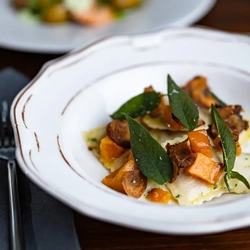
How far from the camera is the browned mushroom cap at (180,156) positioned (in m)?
1.56

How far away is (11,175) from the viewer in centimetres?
173

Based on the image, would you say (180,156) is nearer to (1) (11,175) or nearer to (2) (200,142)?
(2) (200,142)

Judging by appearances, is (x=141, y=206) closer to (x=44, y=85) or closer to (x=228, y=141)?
(x=228, y=141)

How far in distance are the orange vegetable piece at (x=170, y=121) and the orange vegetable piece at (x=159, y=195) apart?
0.97ft

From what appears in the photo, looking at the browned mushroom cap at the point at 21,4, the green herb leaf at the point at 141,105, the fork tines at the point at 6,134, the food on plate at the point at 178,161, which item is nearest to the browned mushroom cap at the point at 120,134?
the food on plate at the point at 178,161

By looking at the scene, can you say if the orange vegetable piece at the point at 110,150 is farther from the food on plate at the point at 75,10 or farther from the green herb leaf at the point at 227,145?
the food on plate at the point at 75,10

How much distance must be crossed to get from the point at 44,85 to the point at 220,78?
0.65 meters

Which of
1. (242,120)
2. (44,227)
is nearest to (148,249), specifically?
(44,227)

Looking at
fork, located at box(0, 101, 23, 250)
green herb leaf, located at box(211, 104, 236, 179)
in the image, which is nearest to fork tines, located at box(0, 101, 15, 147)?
fork, located at box(0, 101, 23, 250)

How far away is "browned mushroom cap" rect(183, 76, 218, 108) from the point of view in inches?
77.3

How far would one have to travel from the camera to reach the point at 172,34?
2199 mm

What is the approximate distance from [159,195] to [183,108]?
1.02ft

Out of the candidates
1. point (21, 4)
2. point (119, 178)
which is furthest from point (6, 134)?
point (21, 4)

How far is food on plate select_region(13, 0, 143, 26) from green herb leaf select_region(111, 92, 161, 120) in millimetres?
867
